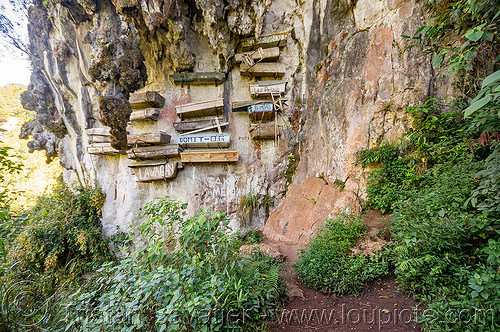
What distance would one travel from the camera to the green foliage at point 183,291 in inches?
89.6

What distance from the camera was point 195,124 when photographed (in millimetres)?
8406

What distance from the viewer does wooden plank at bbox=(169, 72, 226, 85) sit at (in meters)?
8.52

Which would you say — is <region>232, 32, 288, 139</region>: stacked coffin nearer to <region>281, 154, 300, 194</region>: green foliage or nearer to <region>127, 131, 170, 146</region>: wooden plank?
<region>281, 154, 300, 194</region>: green foliage

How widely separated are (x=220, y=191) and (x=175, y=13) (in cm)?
707

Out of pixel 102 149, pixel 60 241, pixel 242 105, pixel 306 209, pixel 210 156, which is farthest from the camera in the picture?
pixel 102 149

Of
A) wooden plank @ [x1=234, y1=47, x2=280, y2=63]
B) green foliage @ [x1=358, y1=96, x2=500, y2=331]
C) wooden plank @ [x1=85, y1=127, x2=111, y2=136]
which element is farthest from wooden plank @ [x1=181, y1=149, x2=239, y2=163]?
green foliage @ [x1=358, y1=96, x2=500, y2=331]

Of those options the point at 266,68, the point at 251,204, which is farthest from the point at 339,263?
the point at 266,68

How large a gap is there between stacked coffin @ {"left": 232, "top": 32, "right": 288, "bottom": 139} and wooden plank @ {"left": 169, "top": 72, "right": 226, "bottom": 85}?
40.3 inches

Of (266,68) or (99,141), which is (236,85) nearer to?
(266,68)

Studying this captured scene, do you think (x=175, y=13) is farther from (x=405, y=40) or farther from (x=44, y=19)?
(x=405, y=40)

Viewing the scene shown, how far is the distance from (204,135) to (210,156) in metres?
0.90

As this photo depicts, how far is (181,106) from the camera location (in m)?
8.35

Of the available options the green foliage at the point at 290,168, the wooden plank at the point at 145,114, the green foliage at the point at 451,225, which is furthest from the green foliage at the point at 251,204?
the wooden plank at the point at 145,114

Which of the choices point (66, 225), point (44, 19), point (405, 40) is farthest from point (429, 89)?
point (44, 19)
